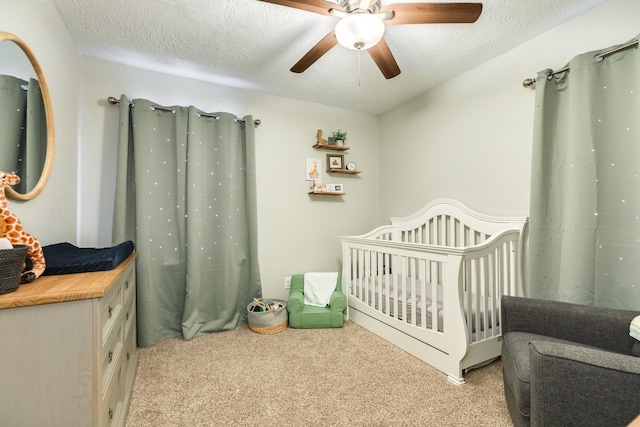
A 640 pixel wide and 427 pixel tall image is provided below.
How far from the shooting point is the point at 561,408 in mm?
917

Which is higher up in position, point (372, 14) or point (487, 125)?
point (372, 14)

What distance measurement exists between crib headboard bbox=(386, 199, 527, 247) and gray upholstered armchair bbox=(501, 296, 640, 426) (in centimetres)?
82

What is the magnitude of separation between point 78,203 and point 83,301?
1675mm

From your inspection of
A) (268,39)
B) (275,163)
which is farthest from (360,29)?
(275,163)

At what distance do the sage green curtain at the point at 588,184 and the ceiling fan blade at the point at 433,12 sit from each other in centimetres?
92

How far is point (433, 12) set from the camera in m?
1.32

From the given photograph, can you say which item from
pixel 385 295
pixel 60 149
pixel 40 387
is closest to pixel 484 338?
pixel 385 295

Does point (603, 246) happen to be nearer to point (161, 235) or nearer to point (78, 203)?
point (161, 235)

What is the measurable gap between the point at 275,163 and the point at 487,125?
6.50 feet

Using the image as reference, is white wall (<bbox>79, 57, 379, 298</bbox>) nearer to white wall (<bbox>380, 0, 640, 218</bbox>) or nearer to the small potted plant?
the small potted plant

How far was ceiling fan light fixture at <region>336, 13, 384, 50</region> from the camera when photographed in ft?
4.23

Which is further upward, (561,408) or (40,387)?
(40,387)

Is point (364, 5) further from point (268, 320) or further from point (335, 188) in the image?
point (268, 320)

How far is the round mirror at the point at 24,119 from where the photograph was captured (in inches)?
46.4
